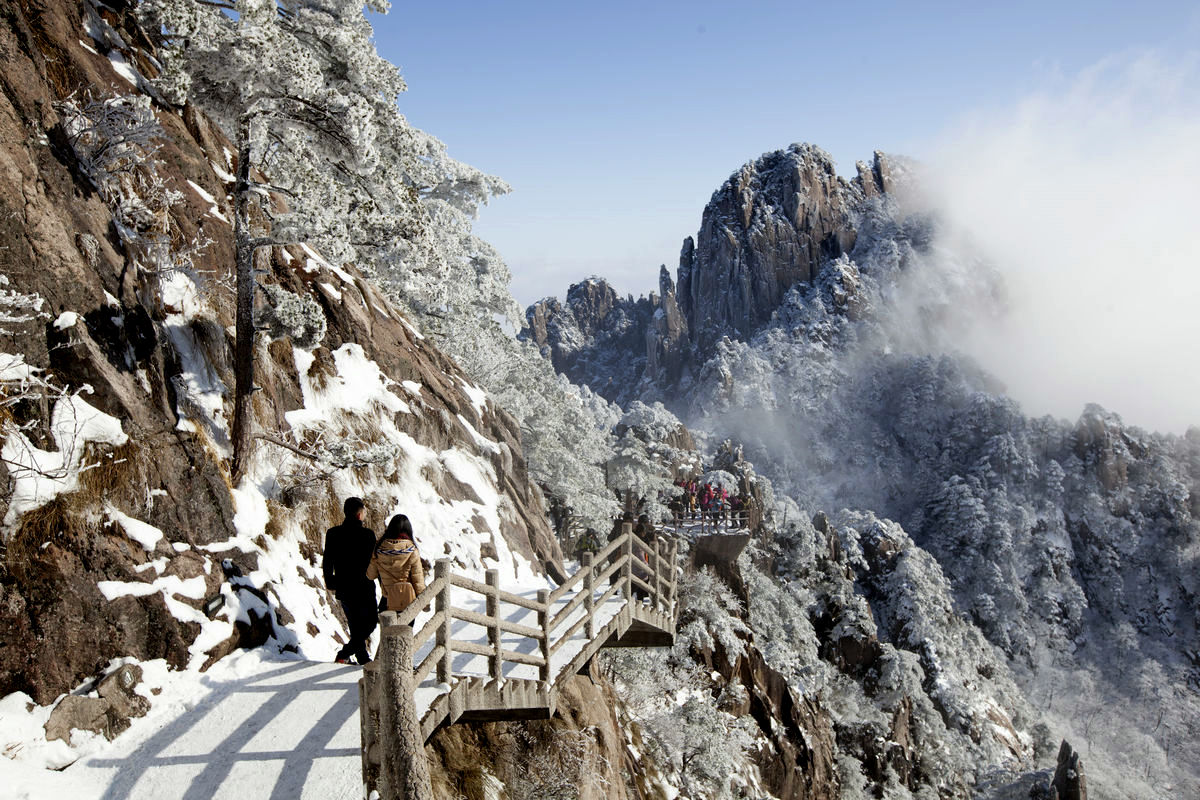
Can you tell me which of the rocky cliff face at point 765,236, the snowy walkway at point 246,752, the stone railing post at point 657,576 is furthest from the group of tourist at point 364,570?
the rocky cliff face at point 765,236

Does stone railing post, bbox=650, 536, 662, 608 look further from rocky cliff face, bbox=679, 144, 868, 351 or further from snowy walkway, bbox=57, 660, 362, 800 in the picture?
rocky cliff face, bbox=679, 144, 868, 351

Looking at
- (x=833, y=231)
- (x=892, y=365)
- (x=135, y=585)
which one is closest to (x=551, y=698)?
(x=135, y=585)

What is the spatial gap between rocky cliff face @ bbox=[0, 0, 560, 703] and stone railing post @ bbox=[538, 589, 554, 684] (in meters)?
2.80

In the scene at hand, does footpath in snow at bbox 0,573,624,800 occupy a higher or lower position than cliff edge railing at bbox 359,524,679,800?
lower

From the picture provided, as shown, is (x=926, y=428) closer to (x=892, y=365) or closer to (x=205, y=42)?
(x=892, y=365)

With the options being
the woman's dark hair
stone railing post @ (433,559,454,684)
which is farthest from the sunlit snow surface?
the woman's dark hair

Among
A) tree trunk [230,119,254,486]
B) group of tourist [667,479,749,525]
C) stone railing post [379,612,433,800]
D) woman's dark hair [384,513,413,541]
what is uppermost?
group of tourist [667,479,749,525]

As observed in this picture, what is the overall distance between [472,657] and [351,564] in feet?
5.94

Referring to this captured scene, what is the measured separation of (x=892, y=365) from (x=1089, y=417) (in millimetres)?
38031

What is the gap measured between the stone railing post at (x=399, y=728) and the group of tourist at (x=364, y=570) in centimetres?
259

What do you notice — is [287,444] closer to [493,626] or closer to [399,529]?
[399,529]

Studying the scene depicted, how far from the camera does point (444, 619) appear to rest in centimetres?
666

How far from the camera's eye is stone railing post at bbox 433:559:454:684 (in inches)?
261

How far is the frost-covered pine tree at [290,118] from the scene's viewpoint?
9141 millimetres
